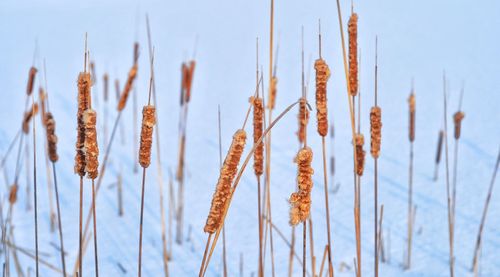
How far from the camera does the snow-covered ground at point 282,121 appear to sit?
1.52 metres

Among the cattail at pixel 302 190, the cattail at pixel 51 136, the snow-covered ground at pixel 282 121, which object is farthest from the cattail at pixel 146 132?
the snow-covered ground at pixel 282 121

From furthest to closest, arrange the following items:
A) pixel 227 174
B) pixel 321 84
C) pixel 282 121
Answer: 1. pixel 282 121
2. pixel 321 84
3. pixel 227 174

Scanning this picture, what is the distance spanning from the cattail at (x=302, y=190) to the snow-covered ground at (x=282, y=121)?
82 centimetres

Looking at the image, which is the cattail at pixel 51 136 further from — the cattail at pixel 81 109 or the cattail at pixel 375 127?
the cattail at pixel 375 127

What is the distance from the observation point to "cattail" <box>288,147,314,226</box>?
560 millimetres

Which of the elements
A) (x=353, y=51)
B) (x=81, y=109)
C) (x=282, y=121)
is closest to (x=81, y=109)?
(x=81, y=109)

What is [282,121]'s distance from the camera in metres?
2.59

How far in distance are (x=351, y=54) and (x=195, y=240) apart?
1001 millimetres

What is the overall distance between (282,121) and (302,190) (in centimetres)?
202

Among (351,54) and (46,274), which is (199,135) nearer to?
(46,274)

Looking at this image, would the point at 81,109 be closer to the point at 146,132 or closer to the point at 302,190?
the point at 146,132

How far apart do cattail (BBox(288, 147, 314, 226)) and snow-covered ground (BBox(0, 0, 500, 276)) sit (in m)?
0.82

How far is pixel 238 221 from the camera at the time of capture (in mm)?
1732

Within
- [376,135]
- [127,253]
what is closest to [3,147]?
[127,253]
